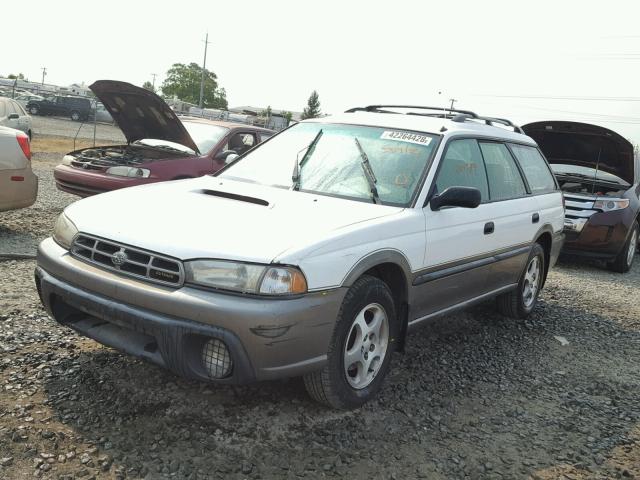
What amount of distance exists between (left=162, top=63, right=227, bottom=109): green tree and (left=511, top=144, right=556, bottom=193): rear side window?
281ft

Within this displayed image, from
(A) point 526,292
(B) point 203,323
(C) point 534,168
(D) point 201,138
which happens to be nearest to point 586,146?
(C) point 534,168

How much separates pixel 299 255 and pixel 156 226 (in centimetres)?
80

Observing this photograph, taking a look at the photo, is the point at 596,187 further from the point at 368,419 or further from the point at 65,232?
the point at 65,232

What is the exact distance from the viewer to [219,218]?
328 centimetres

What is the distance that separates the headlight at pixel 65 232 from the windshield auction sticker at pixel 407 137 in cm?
212

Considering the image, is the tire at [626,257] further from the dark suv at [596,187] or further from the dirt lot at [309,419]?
the dirt lot at [309,419]

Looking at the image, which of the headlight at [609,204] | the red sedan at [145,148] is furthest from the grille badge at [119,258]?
the headlight at [609,204]

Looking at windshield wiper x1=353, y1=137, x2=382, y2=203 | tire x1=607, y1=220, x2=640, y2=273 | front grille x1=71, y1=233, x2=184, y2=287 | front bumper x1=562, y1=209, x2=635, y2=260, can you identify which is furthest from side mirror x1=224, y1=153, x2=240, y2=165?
tire x1=607, y1=220, x2=640, y2=273

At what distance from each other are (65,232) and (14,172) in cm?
360

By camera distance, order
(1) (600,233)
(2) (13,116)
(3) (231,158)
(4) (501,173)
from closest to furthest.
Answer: (4) (501,173), (3) (231,158), (1) (600,233), (2) (13,116)

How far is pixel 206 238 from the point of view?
301 cm

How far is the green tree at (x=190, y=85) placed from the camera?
88.9 metres

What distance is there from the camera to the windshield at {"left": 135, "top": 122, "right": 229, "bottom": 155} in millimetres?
8766

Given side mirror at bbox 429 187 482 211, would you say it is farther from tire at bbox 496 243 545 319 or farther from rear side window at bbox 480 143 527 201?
tire at bbox 496 243 545 319
